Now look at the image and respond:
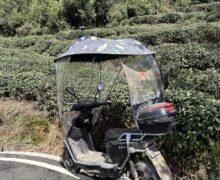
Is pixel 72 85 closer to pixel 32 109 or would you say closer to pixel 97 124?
pixel 97 124

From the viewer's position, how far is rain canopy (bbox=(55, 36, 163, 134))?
4184mm

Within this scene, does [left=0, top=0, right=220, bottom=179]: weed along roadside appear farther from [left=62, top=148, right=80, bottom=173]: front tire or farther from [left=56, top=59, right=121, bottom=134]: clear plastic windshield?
[left=62, top=148, right=80, bottom=173]: front tire

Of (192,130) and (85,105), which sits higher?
(85,105)

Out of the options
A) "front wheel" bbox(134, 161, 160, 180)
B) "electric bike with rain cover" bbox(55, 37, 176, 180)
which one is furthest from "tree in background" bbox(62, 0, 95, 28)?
"front wheel" bbox(134, 161, 160, 180)

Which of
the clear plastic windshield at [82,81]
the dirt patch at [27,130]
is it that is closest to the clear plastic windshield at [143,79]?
the clear plastic windshield at [82,81]

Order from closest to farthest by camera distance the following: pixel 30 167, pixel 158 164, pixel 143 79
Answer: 1. pixel 158 164
2. pixel 143 79
3. pixel 30 167

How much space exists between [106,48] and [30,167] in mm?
2612

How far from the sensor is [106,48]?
13.4ft

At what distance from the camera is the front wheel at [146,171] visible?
3993mm

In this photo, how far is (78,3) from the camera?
98.4ft

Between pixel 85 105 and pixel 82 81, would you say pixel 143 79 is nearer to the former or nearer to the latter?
pixel 85 105

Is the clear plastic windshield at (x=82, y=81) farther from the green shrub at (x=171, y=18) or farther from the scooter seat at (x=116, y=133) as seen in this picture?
the green shrub at (x=171, y=18)

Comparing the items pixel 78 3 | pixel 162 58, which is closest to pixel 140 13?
pixel 78 3

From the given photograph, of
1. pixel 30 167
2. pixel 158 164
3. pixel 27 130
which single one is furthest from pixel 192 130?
pixel 27 130
